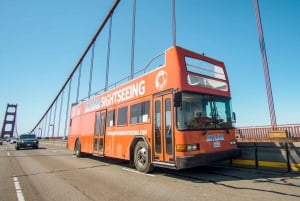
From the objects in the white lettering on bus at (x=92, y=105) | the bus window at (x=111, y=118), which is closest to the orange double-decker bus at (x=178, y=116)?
the bus window at (x=111, y=118)

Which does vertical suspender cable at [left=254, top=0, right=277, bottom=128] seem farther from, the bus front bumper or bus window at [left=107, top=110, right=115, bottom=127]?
bus window at [left=107, top=110, right=115, bottom=127]

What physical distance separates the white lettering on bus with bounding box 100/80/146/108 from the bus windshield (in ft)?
6.89

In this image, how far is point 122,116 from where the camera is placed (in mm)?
9000

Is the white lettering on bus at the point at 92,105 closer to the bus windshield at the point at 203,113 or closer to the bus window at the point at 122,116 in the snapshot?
the bus window at the point at 122,116

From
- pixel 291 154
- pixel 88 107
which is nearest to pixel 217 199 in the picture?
pixel 291 154

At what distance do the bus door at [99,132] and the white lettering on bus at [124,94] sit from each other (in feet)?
1.76

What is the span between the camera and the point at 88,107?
13070mm

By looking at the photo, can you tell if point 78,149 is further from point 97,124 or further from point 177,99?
point 177,99

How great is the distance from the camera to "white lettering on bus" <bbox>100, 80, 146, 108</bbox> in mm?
8092

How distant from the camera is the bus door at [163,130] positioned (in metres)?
6.18

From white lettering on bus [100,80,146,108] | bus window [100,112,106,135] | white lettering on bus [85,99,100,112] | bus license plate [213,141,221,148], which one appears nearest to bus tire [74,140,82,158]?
white lettering on bus [85,99,100,112]

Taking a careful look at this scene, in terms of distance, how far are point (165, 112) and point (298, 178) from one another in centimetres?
379

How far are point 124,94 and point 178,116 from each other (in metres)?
3.72

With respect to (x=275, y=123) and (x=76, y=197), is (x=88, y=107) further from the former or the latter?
(x=275, y=123)
